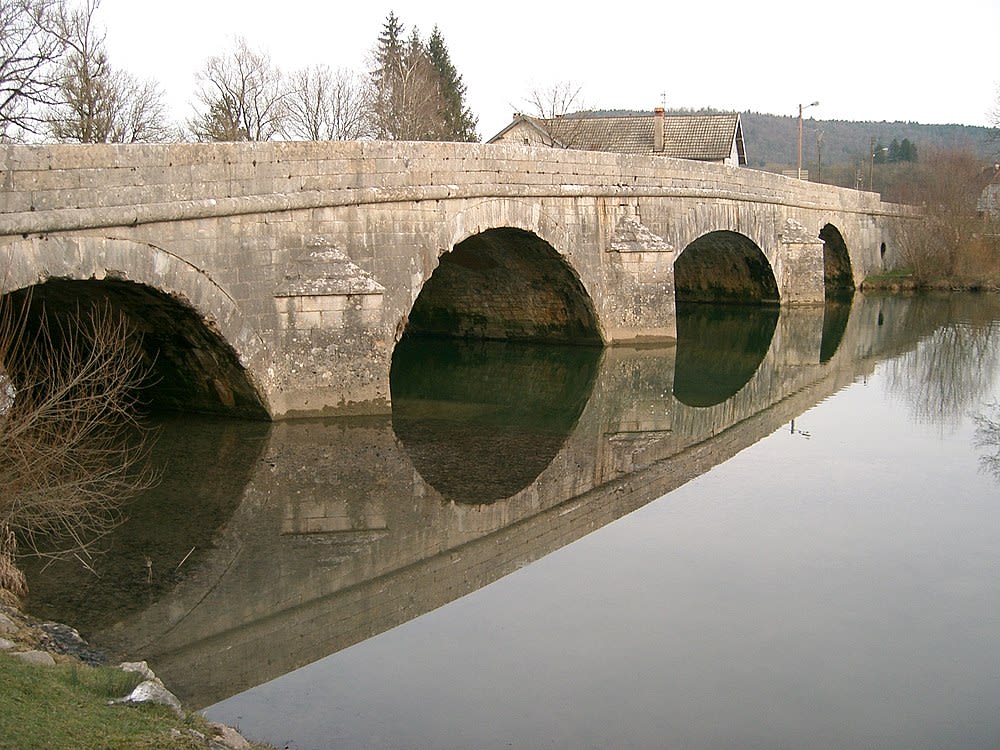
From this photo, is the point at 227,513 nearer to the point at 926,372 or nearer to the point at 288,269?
the point at 288,269

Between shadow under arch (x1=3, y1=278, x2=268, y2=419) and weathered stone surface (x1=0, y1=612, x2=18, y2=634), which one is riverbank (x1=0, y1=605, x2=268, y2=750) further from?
shadow under arch (x1=3, y1=278, x2=268, y2=419)

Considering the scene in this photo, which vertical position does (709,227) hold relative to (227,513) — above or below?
above

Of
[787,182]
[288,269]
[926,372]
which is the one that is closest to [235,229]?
[288,269]

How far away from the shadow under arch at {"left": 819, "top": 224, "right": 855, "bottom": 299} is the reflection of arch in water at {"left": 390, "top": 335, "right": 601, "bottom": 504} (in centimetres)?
1535

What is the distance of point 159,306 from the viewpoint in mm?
9891

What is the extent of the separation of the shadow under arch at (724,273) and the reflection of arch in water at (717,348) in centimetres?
37

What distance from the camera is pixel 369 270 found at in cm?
1154

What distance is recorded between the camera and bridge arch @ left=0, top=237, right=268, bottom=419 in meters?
8.41

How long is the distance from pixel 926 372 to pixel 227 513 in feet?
38.7

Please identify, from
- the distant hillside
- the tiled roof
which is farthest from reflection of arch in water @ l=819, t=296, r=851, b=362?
the distant hillside

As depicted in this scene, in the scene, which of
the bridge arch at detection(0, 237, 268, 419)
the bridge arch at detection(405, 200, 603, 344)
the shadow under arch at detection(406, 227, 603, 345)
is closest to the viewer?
the bridge arch at detection(0, 237, 268, 419)

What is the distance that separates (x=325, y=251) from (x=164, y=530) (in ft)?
12.8

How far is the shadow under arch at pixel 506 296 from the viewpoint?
52.1ft

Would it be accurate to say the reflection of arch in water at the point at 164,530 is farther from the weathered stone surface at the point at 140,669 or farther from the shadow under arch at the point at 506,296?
the shadow under arch at the point at 506,296
